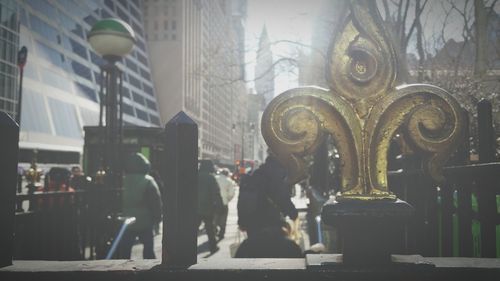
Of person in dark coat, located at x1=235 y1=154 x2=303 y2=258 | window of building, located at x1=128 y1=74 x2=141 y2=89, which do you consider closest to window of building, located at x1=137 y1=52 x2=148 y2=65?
window of building, located at x1=128 y1=74 x2=141 y2=89

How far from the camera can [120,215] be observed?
271 inches

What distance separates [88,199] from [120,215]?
0.74 metres

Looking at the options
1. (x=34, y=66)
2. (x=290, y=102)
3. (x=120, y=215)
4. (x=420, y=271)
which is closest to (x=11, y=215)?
(x=290, y=102)

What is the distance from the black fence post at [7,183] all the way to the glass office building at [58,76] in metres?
42.9

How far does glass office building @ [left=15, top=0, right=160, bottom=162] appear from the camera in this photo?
1714 inches

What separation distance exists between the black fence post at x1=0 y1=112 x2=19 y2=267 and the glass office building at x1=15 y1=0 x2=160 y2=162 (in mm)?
42902

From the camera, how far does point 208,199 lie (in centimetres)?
991

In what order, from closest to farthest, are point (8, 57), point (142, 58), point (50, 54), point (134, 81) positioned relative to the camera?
point (8, 57) → point (50, 54) → point (134, 81) → point (142, 58)

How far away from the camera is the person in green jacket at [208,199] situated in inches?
382

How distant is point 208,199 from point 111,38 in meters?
4.47

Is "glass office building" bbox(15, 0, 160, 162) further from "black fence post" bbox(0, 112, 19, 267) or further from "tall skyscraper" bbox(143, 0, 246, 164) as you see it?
"black fence post" bbox(0, 112, 19, 267)

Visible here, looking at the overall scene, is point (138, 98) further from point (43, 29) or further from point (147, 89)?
point (43, 29)

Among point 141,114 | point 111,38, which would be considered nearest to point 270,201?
point 111,38

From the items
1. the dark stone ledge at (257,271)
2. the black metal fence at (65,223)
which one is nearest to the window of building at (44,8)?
the black metal fence at (65,223)
